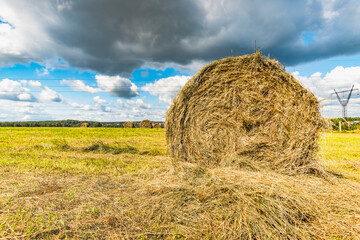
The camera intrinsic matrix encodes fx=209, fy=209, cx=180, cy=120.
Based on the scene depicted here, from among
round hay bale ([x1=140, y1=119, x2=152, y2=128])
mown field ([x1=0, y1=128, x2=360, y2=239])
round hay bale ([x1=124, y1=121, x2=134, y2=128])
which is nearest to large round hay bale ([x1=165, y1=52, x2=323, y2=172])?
mown field ([x1=0, y1=128, x2=360, y2=239])

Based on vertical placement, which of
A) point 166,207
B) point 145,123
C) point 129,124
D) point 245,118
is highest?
point 245,118

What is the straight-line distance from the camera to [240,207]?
8.49 ft

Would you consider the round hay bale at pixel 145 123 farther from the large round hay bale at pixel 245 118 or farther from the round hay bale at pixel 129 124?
the large round hay bale at pixel 245 118

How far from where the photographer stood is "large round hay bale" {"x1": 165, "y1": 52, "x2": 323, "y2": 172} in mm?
4117

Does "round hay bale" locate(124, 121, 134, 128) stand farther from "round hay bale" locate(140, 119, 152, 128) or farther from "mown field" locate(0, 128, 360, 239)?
"mown field" locate(0, 128, 360, 239)

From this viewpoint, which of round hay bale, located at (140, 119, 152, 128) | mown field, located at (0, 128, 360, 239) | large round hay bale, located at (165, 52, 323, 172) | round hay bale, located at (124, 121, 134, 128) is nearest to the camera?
mown field, located at (0, 128, 360, 239)

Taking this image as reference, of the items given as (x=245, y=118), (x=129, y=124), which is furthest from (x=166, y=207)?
(x=129, y=124)

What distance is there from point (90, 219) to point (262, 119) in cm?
355

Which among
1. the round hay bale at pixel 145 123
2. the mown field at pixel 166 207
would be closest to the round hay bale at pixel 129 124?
the round hay bale at pixel 145 123

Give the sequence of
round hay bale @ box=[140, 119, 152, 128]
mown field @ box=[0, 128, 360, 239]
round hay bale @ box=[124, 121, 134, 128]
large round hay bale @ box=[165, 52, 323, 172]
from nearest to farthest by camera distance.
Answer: mown field @ box=[0, 128, 360, 239]
large round hay bale @ box=[165, 52, 323, 172]
round hay bale @ box=[140, 119, 152, 128]
round hay bale @ box=[124, 121, 134, 128]

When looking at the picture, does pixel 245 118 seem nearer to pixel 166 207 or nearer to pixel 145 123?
pixel 166 207

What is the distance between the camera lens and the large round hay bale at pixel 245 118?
13.5 feet

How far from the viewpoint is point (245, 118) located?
438cm

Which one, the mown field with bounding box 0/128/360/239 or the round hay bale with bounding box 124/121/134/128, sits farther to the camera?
the round hay bale with bounding box 124/121/134/128
